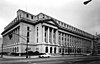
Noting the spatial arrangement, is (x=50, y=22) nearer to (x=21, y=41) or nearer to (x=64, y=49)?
(x=21, y=41)

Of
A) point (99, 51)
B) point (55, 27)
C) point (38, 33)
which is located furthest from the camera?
point (99, 51)

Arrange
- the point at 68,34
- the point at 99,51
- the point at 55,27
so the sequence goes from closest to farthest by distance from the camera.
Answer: the point at 55,27 → the point at 68,34 → the point at 99,51

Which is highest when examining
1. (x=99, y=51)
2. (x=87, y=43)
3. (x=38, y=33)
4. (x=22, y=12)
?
(x=22, y=12)

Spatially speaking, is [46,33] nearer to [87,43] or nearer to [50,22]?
[50,22]

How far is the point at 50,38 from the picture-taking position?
220 feet

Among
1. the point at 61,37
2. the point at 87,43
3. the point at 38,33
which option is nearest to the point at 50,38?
the point at 38,33

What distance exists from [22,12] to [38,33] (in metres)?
14.8

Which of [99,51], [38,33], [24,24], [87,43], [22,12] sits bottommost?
[99,51]

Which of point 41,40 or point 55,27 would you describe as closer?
point 41,40

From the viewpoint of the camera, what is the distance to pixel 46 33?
215ft

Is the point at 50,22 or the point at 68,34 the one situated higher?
the point at 50,22

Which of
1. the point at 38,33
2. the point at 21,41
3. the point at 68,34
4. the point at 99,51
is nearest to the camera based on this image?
the point at 21,41

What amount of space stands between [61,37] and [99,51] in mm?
66782

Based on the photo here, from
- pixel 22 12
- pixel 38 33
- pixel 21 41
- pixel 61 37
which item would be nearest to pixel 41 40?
pixel 38 33
